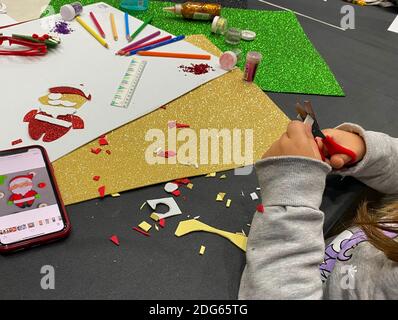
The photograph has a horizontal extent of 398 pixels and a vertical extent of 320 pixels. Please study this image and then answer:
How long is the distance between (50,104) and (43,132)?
71mm

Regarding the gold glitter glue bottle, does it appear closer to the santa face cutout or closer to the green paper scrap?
the green paper scrap

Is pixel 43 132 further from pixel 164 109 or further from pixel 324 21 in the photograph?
pixel 324 21

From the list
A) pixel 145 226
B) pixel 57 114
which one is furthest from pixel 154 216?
pixel 57 114

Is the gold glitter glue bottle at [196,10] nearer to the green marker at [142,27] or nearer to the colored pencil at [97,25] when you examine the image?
the green marker at [142,27]

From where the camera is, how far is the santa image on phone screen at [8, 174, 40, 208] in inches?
19.5

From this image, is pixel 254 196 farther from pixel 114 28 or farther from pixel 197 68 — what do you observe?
pixel 114 28

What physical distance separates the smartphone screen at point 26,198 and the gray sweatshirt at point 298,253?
250 mm

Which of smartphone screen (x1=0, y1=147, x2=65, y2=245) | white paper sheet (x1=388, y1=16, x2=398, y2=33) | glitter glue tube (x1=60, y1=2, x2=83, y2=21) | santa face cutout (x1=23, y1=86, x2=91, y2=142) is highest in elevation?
glitter glue tube (x1=60, y1=2, x2=83, y2=21)

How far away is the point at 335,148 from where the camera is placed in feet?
1.98

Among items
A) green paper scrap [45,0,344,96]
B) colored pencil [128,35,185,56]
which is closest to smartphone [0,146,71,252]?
colored pencil [128,35,185,56]

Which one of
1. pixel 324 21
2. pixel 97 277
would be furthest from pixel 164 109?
pixel 324 21

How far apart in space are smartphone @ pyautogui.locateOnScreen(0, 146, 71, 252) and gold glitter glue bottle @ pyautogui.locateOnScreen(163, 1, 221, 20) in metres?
0.52

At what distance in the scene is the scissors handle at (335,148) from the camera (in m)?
0.60

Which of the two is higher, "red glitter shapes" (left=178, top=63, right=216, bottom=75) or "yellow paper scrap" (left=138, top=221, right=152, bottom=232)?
"red glitter shapes" (left=178, top=63, right=216, bottom=75)
